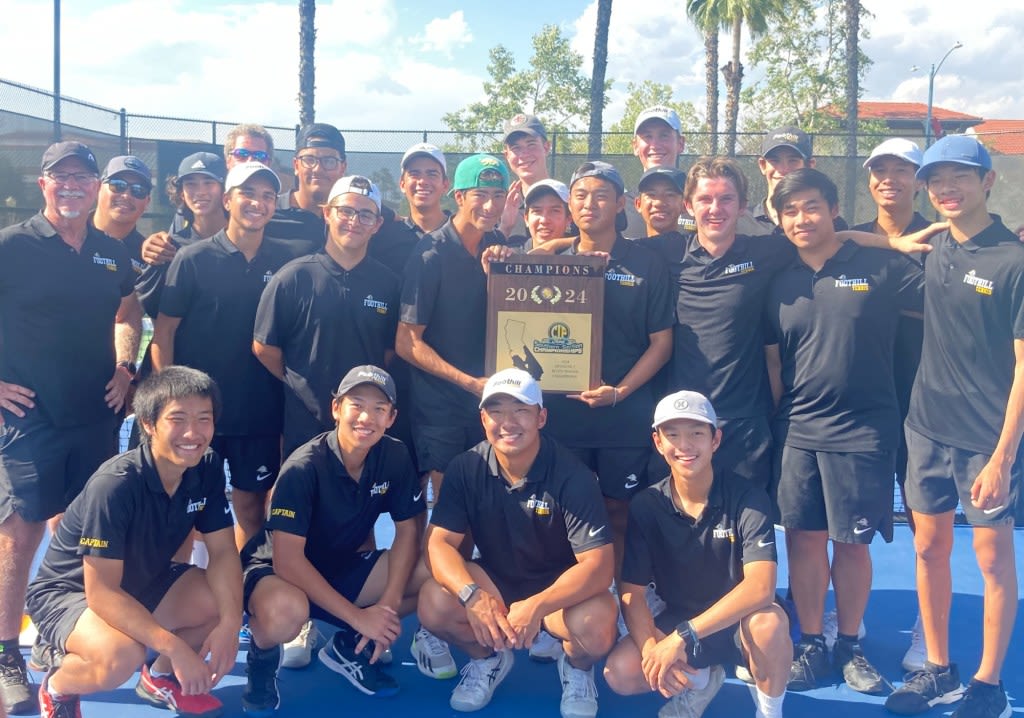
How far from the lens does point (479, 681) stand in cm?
405

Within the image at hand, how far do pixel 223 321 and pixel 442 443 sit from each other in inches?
53.0

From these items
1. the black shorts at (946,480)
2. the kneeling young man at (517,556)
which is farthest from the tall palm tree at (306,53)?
the black shorts at (946,480)

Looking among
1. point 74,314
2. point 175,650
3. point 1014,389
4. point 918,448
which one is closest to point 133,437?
point 74,314

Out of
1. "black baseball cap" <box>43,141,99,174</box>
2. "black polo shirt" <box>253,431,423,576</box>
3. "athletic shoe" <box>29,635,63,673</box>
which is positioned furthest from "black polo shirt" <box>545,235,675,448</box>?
"black baseball cap" <box>43,141,99,174</box>

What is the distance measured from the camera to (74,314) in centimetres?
431

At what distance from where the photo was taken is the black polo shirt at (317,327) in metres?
4.48

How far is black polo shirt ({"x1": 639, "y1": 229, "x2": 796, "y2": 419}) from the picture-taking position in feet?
14.1

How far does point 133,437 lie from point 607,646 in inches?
110

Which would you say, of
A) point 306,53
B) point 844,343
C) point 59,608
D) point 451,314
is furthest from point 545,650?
point 306,53

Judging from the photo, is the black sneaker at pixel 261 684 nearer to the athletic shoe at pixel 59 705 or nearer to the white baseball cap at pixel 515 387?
the athletic shoe at pixel 59 705

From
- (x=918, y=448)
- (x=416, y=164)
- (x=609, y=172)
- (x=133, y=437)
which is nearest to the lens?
(x=918, y=448)

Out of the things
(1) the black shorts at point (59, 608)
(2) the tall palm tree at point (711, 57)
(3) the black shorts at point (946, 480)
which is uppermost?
(2) the tall palm tree at point (711, 57)

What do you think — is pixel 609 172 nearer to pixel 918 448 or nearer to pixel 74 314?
pixel 918 448

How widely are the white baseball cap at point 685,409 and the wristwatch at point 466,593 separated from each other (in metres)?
1.10
